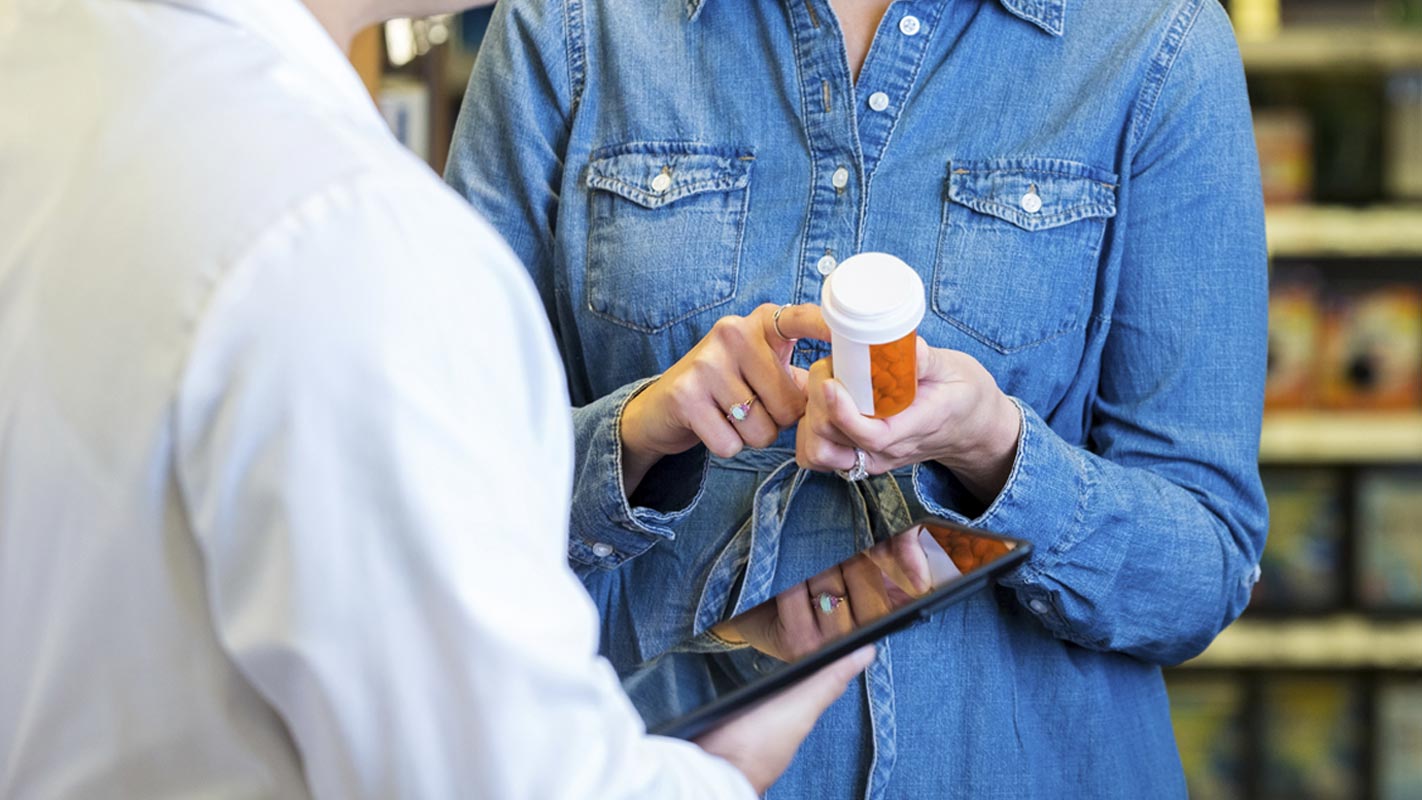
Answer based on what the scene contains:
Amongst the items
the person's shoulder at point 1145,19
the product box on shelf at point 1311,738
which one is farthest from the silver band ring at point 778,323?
the product box on shelf at point 1311,738

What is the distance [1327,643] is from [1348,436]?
42 cm

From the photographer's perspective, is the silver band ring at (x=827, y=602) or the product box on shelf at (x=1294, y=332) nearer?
the silver band ring at (x=827, y=602)

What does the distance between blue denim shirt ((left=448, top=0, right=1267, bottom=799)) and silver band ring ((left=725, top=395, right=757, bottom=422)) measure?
10cm

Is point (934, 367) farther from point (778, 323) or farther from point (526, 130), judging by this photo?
point (526, 130)

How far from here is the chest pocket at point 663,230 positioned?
1082 millimetres

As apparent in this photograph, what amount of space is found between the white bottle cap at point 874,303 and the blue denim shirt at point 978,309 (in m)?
0.22

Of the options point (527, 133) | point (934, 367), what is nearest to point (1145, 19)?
point (934, 367)

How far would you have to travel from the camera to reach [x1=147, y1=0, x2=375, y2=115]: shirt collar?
1.97 feet

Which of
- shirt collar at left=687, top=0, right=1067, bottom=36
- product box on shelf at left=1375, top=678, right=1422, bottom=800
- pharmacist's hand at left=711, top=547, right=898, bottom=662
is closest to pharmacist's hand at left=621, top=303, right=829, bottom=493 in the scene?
pharmacist's hand at left=711, top=547, right=898, bottom=662

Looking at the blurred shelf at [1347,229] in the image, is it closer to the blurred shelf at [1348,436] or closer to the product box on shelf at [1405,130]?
the product box on shelf at [1405,130]

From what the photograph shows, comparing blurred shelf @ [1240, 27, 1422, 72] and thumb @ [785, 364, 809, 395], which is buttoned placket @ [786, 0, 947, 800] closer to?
thumb @ [785, 364, 809, 395]

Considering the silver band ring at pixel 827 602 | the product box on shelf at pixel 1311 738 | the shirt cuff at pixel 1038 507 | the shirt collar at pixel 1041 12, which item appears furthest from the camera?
the product box on shelf at pixel 1311 738

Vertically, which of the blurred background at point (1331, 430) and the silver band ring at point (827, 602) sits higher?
the silver band ring at point (827, 602)

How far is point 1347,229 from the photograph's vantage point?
2.65 meters
